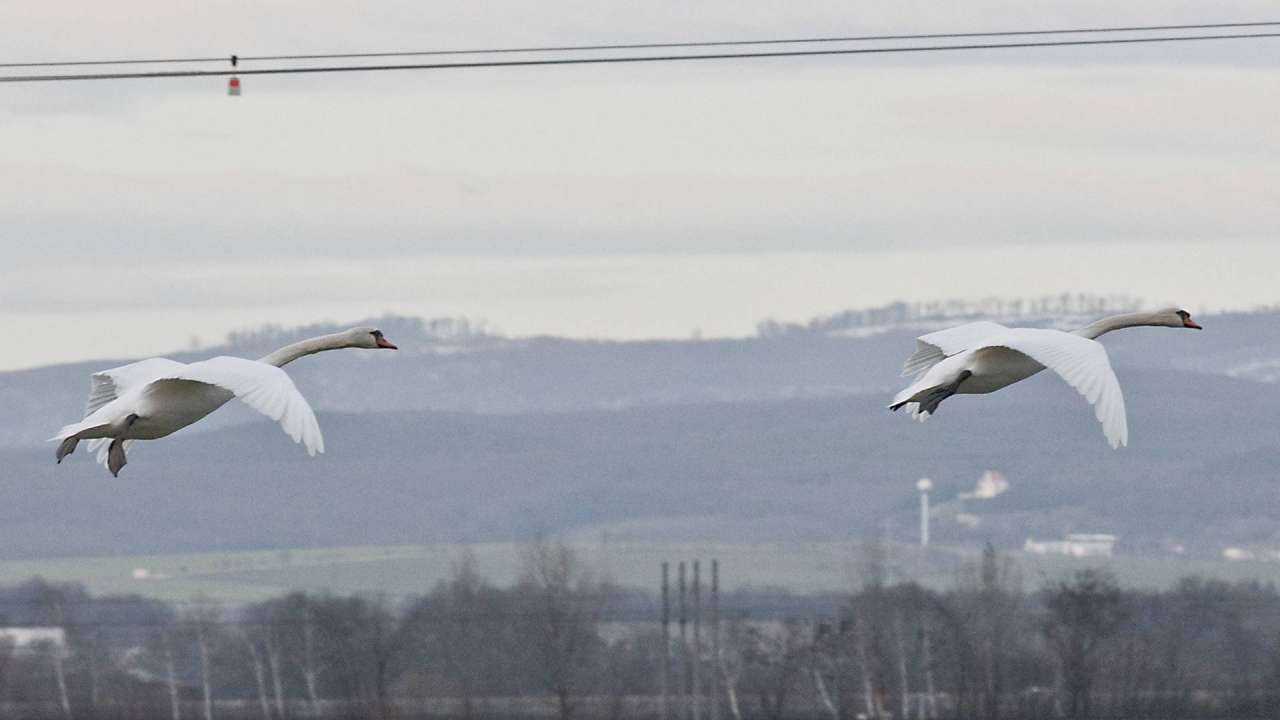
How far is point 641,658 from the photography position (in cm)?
8575

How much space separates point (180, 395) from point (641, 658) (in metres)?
59.5

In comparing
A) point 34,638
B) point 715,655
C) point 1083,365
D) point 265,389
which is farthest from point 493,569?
point 265,389

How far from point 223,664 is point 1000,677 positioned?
23.7m

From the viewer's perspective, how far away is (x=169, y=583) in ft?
492

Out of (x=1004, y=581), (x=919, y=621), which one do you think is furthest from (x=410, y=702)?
(x=1004, y=581)

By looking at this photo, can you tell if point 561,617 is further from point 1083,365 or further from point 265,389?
point 265,389

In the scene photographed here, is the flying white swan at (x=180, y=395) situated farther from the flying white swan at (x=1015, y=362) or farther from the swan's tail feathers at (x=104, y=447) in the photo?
the flying white swan at (x=1015, y=362)

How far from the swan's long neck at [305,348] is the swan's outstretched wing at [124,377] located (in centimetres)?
102

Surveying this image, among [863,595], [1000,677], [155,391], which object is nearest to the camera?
[155,391]

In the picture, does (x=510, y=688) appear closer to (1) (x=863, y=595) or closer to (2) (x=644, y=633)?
(2) (x=644, y=633)

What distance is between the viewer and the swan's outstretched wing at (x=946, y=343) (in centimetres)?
2873

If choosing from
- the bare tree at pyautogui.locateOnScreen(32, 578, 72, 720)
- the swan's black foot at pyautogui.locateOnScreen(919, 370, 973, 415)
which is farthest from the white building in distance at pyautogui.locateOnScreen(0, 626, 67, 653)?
the swan's black foot at pyautogui.locateOnScreen(919, 370, 973, 415)

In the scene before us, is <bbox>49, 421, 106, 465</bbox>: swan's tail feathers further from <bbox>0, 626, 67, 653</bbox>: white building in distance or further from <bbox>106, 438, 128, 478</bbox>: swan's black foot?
<bbox>0, 626, 67, 653</bbox>: white building in distance

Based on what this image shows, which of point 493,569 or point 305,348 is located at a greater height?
point 305,348
